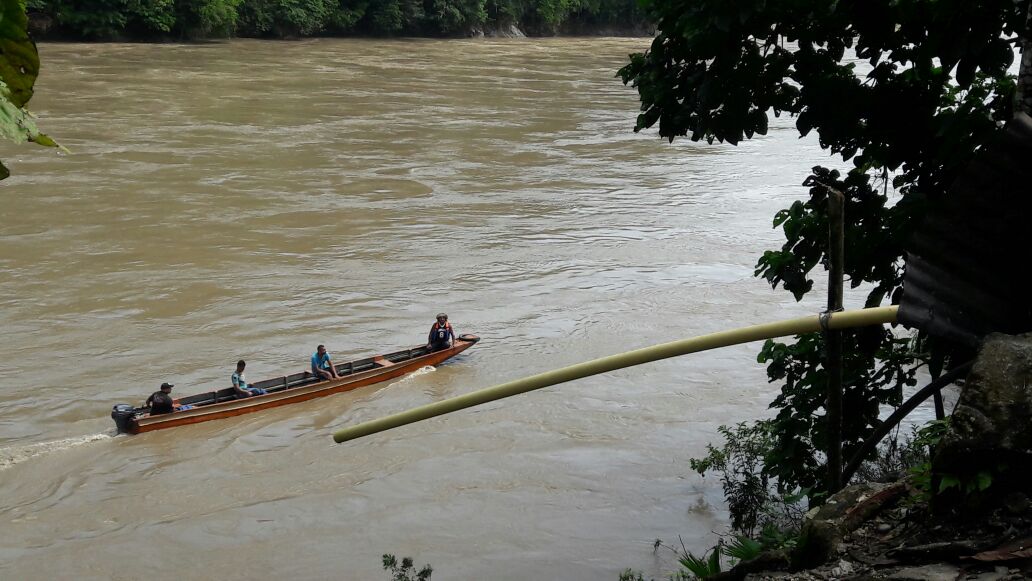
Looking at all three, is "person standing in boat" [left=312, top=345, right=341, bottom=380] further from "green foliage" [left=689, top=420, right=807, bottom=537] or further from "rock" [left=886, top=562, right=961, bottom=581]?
"rock" [left=886, top=562, right=961, bottom=581]

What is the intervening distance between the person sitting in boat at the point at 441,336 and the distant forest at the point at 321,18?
3139 cm

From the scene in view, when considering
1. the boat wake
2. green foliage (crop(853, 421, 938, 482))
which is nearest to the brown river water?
the boat wake

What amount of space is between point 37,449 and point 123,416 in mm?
1020

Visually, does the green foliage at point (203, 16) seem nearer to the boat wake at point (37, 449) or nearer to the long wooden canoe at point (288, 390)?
the long wooden canoe at point (288, 390)

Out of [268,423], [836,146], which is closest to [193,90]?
[268,423]

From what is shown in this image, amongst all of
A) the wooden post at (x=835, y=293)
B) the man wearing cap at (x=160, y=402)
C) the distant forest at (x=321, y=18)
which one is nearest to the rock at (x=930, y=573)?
the wooden post at (x=835, y=293)

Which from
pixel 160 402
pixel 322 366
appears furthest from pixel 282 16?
pixel 160 402

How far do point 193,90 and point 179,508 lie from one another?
1041 inches

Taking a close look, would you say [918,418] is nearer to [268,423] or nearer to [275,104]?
[268,423]

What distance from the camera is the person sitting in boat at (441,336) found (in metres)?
14.7

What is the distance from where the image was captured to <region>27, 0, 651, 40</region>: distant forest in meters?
43.4

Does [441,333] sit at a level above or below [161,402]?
above

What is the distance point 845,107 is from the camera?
5988 millimetres

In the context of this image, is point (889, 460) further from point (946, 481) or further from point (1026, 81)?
point (946, 481)
